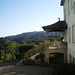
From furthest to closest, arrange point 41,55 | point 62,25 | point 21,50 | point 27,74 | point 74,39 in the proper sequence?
point 21,50 < point 41,55 < point 62,25 < point 27,74 < point 74,39

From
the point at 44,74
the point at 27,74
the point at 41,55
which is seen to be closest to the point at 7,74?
the point at 27,74

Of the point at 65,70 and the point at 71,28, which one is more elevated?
the point at 71,28

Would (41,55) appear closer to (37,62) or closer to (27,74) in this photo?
(37,62)

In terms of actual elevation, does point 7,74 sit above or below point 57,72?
below

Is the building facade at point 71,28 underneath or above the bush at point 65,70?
above

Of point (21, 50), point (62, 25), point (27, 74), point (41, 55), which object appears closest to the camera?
point (27, 74)

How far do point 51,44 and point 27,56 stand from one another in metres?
4.44

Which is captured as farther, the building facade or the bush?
the building facade

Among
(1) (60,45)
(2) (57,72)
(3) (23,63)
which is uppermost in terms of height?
(1) (60,45)

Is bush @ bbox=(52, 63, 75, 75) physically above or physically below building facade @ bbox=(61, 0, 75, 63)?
below

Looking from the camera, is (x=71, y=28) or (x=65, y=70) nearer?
(x=65, y=70)

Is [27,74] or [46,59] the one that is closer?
[27,74]

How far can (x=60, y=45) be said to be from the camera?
17438 mm

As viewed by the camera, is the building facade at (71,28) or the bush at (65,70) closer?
the bush at (65,70)
